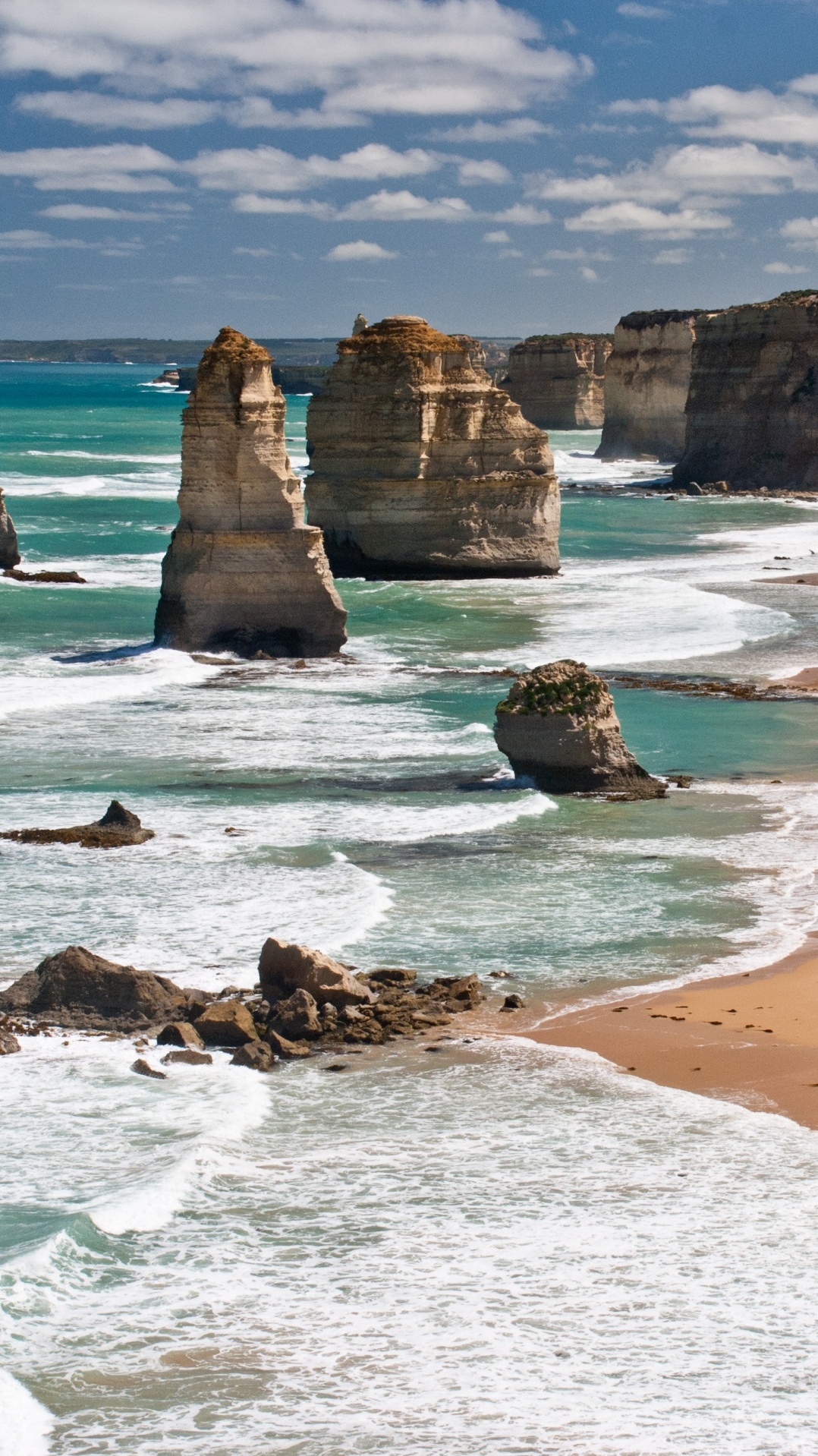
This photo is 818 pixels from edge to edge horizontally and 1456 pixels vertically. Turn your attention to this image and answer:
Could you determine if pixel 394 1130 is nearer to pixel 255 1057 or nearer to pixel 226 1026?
pixel 255 1057

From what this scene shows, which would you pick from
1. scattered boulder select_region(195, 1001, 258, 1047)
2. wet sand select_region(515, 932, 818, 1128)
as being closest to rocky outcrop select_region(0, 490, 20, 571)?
scattered boulder select_region(195, 1001, 258, 1047)

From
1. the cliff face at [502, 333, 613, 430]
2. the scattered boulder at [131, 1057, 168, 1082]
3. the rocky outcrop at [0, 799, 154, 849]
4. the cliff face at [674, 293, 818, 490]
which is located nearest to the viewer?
the scattered boulder at [131, 1057, 168, 1082]

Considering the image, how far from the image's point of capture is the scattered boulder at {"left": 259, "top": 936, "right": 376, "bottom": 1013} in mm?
13039

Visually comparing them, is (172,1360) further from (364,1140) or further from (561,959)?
(561,959)

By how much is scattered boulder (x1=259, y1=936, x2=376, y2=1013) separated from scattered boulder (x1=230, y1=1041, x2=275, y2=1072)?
775 millimetres

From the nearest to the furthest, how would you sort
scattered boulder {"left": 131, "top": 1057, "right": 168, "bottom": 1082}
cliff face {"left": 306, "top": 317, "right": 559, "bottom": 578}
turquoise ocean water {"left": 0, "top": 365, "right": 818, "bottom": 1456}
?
turquoise ocean water {"left": 0, "top": 365, "right": 818, "bottom": 1456} → scattered boulder {"left": 131, "top": 1057, "right": 168, "bottom": 1082} → cliff face {"left": 306, "top": 317, "right": 559, "bottom": 578}

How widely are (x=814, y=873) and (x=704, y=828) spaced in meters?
2.03

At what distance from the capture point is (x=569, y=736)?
803 inches

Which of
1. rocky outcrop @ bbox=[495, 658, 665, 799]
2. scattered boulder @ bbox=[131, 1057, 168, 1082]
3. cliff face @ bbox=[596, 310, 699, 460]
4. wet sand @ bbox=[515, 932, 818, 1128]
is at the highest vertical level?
cliff face @ bbox=[596, 310, 699, 460]

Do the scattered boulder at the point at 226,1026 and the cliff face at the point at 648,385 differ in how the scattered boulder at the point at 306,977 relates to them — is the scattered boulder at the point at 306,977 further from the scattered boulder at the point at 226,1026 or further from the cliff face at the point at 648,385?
the cliff face at the point at 648,385

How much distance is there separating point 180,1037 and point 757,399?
6448cm

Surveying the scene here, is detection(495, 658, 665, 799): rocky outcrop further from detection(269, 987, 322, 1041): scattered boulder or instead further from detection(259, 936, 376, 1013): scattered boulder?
detection(269, 987, 322, 1041): scattered boulder

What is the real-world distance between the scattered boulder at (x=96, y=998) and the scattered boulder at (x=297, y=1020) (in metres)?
0.71

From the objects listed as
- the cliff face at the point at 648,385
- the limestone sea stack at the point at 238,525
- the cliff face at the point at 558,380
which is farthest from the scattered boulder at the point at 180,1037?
the cliff face at the point at 558,380
